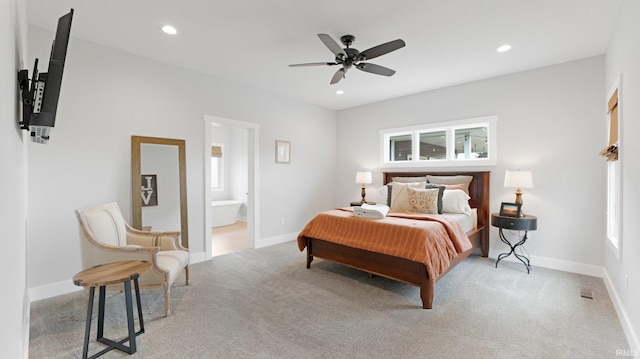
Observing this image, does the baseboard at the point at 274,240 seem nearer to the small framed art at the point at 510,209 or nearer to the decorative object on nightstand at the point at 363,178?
the decorative object on nightstand at the point at 363,178

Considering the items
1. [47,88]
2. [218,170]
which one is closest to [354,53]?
[47,88]

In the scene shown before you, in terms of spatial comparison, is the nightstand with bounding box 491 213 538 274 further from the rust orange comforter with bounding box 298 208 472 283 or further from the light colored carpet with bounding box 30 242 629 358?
the rust orange comforter with bounding box 298 208 472 283

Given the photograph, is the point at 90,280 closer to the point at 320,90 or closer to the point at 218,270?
the point at 218,270

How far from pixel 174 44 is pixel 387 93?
11.3 feet

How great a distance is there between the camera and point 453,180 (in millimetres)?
4453

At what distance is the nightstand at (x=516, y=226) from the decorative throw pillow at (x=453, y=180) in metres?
0.65

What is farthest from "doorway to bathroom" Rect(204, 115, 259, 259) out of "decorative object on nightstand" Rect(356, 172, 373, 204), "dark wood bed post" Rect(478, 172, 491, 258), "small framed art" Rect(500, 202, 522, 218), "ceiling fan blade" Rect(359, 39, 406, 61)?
"small framed art" Rect(500, 202, 522, 218)

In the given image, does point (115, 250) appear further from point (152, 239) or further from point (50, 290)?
point (50, 290)

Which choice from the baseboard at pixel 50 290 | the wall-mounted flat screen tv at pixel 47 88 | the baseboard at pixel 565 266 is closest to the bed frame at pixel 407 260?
the baseboard at pixel 565 266

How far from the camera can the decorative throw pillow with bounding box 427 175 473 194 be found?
4.34 meters

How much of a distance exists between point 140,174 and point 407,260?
3.33 m

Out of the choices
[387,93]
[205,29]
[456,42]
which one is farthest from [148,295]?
[387,93]

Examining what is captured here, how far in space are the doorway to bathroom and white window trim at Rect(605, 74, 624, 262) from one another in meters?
4.46

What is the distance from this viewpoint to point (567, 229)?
370 cm
